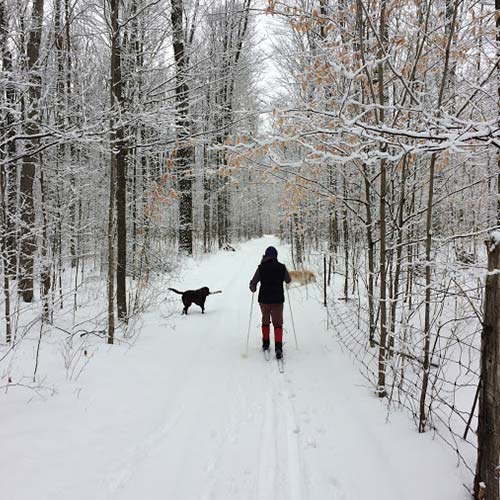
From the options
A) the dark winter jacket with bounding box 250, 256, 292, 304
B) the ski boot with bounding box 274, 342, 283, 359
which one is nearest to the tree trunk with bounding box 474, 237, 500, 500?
the ski boot with bounding box 274, 342, 283, 359

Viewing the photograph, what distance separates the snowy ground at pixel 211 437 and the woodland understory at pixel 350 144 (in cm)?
48

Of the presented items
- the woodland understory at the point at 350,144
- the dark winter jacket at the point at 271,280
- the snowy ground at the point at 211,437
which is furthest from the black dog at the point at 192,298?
the snowy ground at the point at 211,437

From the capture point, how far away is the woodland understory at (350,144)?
296 cm

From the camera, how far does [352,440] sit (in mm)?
3590

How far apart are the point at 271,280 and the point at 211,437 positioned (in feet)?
11.2

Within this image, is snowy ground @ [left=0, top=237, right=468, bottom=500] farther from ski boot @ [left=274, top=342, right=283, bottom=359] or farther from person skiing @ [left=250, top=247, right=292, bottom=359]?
person skiing @ [left=250, top=247, right=292, bottom=359]

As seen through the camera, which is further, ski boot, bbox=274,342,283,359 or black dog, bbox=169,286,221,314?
black dog, bbox=169,286,221,314

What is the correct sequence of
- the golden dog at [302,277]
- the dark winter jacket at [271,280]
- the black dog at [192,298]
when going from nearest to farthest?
1. the dark winter jacket at [271,280]
2. the black dog at [192,298]
3. the golden dog at [302,277]

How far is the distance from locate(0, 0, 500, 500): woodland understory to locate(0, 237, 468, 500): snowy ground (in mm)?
482

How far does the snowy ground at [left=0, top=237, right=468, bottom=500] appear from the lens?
9.40ft

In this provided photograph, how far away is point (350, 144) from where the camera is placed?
2590 mm

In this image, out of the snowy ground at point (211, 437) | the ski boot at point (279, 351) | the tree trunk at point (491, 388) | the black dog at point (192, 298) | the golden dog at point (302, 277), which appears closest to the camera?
the tree trunk at point (491, 388)

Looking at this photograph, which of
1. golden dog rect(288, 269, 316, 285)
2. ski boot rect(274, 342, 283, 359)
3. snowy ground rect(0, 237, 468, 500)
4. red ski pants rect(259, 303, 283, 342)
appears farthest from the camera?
golden dog rect(288, 269, 316, 285)

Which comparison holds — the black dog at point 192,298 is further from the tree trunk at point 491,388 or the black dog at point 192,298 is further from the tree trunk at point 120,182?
the tree trunk at point 491,388
